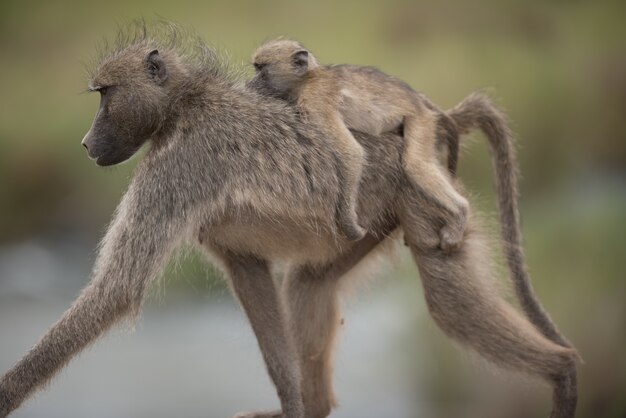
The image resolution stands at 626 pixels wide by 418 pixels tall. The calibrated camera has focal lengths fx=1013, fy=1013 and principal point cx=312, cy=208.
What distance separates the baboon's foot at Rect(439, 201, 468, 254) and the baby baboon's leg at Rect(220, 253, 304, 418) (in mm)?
661

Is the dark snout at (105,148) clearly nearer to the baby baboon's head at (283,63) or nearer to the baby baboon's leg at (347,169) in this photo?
the baby baboon's head at (283,63)

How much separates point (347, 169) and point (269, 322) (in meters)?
0.69

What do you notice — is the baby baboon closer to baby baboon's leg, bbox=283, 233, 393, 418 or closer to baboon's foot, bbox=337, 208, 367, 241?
baboon's foot, bbox=337, 208, 367, 241

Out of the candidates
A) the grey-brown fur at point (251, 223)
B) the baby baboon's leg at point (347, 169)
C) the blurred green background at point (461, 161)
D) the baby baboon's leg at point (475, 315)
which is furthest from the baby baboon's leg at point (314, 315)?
the blurred green background at point (461, 161)

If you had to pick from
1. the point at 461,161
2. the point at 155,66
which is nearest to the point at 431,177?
the point at 155,66

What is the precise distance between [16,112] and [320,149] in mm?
3249

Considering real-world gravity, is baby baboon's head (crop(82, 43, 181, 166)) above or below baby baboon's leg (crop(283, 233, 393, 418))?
above

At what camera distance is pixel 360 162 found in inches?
128

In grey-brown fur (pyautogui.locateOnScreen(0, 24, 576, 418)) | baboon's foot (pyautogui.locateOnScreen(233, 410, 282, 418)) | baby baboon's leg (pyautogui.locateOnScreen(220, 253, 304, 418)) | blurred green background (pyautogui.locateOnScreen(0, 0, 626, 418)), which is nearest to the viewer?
grey-brown fur (pyautogui.locateOnScreen(0, 24, 576, 418))

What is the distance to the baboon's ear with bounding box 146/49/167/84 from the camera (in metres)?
3.32

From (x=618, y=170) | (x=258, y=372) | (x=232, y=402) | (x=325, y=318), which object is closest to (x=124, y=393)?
(x=232, y=402)

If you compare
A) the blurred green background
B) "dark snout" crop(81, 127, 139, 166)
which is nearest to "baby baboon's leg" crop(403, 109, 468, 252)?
"dark snout" crop(81, 127, 139, 166)

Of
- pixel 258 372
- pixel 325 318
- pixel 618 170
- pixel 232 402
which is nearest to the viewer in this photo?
pixel 325 318

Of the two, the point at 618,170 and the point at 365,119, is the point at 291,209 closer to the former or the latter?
the point at 365,119
